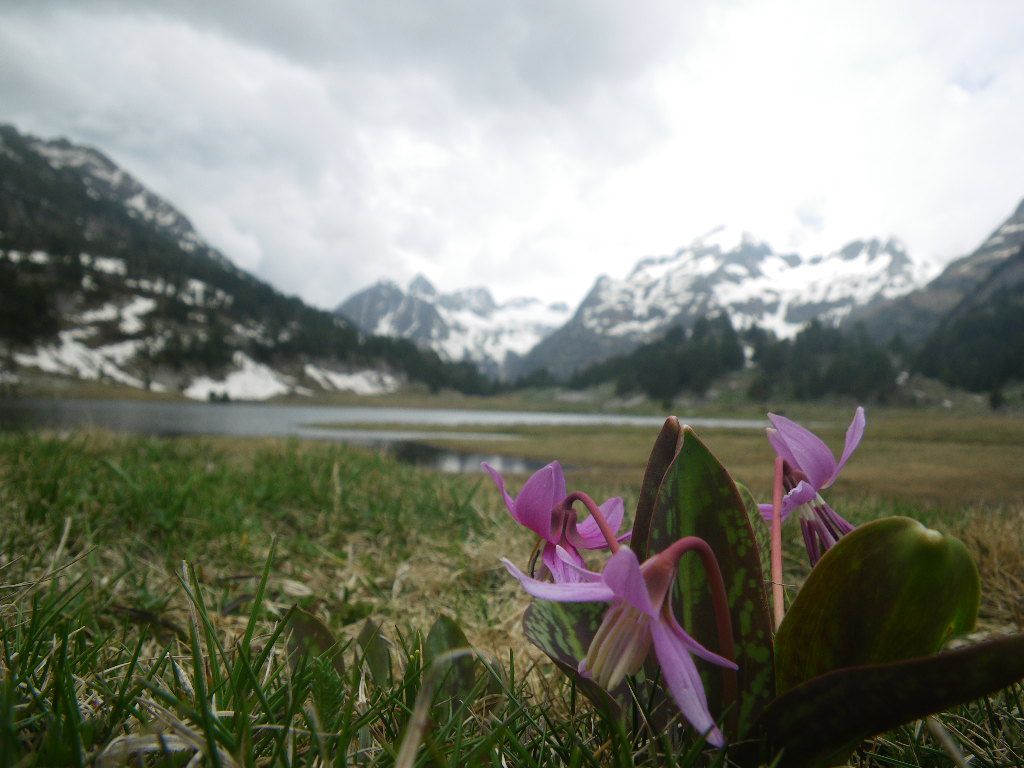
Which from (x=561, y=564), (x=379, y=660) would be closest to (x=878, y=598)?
(x=561, y=564)

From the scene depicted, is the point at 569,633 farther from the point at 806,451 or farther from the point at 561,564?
the point at 806,451

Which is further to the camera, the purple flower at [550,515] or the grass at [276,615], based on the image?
the purple flower at [550,515]

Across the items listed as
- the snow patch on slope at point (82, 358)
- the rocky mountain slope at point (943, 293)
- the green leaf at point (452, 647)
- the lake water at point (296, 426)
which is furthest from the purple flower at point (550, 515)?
the rocky mountain slope at point (943, 293)

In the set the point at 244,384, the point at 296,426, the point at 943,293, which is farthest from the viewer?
the point at 943,293

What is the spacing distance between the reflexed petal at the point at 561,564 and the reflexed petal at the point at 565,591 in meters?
0.19

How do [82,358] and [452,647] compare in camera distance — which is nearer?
[452,647]

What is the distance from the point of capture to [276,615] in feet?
6.08

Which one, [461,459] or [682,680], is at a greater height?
[682,680]

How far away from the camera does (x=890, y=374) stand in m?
66.1

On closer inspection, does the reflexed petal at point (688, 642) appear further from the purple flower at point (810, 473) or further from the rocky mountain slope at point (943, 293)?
the rocky mountain slope at point (943, 293)

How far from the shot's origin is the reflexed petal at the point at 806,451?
970mm

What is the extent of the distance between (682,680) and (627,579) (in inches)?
6.4

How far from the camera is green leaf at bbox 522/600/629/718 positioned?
88 centimetres

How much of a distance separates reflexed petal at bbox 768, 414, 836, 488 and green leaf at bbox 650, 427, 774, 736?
0.51ft
